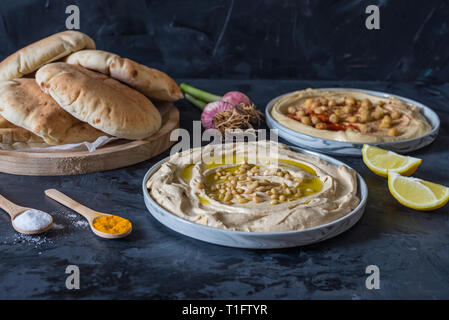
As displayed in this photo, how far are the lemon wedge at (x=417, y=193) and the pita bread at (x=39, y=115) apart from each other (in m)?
1.23

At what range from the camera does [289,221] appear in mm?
1629

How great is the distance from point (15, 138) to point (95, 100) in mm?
366

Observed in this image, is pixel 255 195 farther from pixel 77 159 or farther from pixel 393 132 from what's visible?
pixel 393 132

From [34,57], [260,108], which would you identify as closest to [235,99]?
[260,108]

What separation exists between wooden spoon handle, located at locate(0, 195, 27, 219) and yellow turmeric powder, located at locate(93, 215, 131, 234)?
28cm

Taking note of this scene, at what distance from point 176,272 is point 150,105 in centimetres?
104

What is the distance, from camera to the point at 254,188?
71.6 inches

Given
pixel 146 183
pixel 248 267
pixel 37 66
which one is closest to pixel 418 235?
pixel 248 267

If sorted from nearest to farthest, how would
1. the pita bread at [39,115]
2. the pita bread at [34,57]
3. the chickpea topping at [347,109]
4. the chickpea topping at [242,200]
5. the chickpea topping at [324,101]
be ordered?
the chickpea topping at [242,200]
the pita bread at [39,115]
the pita bread at [34,57]
the chickpea topping at [347,109]
the chickpea topping at [324,101]

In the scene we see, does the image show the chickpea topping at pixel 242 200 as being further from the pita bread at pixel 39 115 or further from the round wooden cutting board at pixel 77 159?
the pita bread at pixel 39 115

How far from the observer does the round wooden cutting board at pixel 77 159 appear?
2078 mm

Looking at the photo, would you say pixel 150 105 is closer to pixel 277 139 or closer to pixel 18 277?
pixel 277 139

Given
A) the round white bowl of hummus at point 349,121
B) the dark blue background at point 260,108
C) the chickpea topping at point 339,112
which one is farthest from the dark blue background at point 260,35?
the chickpea topping at point 339,112

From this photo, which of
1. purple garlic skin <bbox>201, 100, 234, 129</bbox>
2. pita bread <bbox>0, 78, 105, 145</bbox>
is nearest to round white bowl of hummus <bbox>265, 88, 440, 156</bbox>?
purple garlic skin <bbox>201, 100, 234, 129</bbox>
